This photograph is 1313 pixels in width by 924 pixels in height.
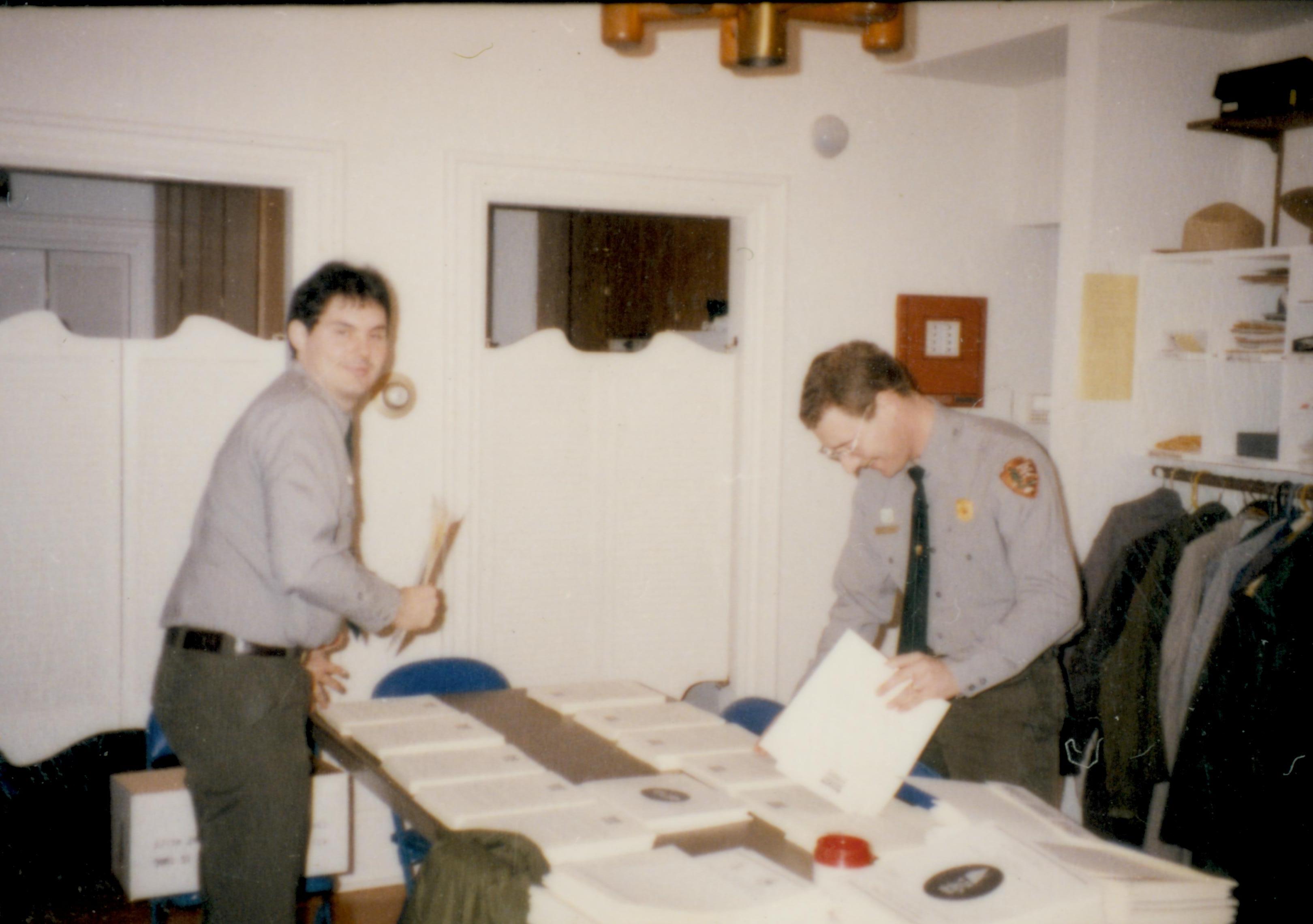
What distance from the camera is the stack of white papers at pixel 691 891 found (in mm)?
1511

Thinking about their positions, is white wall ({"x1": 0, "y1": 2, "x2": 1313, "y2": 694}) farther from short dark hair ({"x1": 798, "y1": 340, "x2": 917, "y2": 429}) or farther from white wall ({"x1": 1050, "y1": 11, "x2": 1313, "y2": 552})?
short dark hair ({"x1": 798, "y1": 340, "x2": 917, "y2": 429})

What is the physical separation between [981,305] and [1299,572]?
1594mm

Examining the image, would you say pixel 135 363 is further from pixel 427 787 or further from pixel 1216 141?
pixel 1216 141

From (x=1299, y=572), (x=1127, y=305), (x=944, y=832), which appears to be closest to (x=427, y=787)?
(x=944, y=832)

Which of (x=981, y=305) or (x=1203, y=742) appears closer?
(x=1203, y=742)

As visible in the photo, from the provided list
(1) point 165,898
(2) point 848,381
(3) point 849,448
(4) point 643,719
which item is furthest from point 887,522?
(1) point 165,898

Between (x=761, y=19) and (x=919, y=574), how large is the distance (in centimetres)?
148

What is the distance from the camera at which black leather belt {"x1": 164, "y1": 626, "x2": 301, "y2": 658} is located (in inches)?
89.8

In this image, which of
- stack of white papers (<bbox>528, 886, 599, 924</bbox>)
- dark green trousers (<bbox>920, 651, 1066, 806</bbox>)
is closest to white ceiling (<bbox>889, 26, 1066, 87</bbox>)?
dark green trousers (<bbox>920, 651, 1066, 806</bbox>)

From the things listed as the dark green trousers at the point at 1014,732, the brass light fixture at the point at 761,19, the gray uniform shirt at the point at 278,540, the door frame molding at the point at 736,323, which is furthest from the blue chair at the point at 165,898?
the brass light fixture at the point at 761,19

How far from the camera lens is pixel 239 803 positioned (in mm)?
2277

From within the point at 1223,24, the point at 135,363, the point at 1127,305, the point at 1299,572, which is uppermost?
the point at 1223,24

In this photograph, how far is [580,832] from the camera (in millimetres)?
1779

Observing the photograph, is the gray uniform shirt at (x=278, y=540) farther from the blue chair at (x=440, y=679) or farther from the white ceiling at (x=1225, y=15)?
the white ceiling at (x=1225, y=15)
